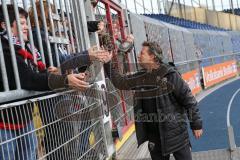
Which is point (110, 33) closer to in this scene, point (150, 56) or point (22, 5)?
point (150, 56)

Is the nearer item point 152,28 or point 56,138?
point 56,138

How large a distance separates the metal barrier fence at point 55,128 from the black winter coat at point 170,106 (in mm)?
475

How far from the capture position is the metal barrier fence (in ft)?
8.83

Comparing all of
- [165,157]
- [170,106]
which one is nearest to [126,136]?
[165,157]

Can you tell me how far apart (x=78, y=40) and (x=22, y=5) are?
3.53ft

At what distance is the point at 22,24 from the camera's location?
10.1 ft

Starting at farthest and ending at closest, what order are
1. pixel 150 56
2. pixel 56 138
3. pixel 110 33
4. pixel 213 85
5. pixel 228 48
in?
pixel 228 48, pixel 213 85, pixel 110 33, pixel 150 56, pixel 56 138

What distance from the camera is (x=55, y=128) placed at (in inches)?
127

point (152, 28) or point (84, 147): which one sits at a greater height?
point (152, 28)

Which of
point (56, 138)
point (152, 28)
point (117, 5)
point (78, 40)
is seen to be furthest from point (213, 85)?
point (56, 138)

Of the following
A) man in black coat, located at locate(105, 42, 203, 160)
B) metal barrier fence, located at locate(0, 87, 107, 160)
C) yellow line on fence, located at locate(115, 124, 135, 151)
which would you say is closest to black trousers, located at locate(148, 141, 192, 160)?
man in black coat, located at locate(105, 42, 203, 160)

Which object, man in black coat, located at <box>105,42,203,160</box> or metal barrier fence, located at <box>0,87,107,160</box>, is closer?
metal barrier fence, located at <box>0,87,107,160</box>

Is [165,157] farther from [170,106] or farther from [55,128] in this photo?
[55,128]

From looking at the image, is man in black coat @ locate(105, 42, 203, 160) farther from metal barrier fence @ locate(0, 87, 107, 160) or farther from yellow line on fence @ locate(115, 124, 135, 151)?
yellow line on fence @ locate(115, 124, 135, 151)
